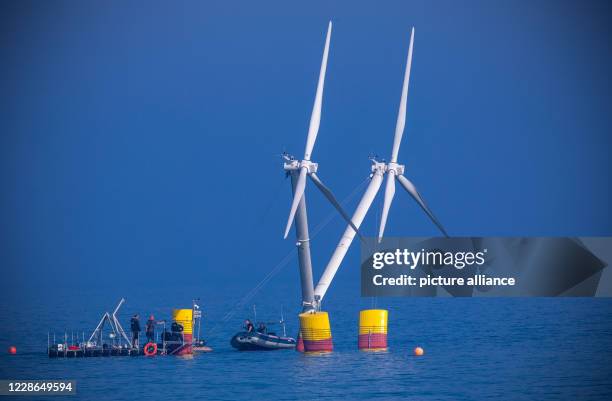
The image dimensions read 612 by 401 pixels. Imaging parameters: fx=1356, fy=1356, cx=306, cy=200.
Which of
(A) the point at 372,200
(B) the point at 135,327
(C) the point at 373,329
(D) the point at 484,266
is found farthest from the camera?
(C) the point at 373,329

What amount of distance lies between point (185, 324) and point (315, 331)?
12702 mm

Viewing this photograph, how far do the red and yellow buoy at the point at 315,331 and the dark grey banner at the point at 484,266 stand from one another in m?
5.28

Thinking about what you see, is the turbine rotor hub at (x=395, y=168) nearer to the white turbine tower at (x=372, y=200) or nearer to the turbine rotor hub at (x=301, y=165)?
the white turbine tower at (x=372, y=200)

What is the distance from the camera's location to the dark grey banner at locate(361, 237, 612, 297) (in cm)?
10488

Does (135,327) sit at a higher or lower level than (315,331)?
higher

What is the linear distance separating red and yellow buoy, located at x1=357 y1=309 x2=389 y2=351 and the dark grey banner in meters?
6.55

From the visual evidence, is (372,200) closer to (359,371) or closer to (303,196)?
(303,196)

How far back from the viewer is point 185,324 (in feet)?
382

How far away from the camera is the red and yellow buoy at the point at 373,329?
112938 millimetres

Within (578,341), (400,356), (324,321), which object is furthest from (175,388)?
(578,341)

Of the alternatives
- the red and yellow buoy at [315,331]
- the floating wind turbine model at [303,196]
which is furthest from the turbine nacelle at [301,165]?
the red and yellow buoy at [315,331]

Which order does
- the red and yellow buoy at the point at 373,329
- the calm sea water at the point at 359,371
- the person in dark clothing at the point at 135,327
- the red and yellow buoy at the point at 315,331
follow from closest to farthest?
the calm sea water at the point at 359,371 → the red and yellow buoy at the point at 315,331 → the person in dark clothing at the point at 135,327 → the red and yellow buoy at the point at 373,329

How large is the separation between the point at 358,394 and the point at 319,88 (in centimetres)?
2981

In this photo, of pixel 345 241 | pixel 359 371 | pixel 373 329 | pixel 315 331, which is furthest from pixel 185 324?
pixel 359 371
